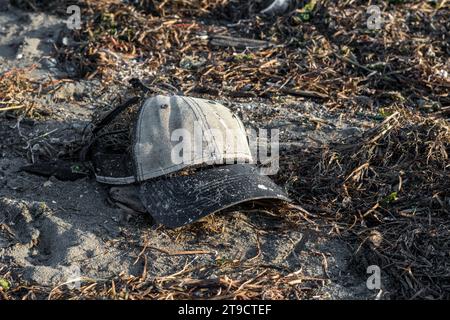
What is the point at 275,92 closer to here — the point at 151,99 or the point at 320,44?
the point at 320,44

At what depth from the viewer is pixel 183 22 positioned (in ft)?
22.0

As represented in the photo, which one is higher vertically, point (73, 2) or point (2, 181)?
point (73, 2)

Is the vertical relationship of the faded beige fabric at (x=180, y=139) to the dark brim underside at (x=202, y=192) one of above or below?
above

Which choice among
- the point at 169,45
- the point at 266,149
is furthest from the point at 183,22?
the point at 266,149

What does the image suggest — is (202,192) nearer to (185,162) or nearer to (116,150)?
(185,162)

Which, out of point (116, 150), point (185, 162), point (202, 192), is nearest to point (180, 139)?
point (185, 162)

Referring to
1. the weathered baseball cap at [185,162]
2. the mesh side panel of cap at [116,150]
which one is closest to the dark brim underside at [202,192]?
the weathered baseball cap at [185,162]

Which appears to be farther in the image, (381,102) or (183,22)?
(183,22)

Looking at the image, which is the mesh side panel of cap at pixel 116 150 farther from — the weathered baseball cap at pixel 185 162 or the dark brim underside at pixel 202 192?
the dark brim underside at pixel 202 192

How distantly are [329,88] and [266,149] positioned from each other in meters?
1.03

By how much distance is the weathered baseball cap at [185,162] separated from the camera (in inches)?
173

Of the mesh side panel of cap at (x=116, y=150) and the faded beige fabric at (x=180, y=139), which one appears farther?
the mesh side panel of cap at (x=116, y=150)

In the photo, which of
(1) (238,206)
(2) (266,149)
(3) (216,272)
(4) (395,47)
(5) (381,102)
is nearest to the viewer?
(3) (216,272)

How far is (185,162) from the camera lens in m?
4.57
